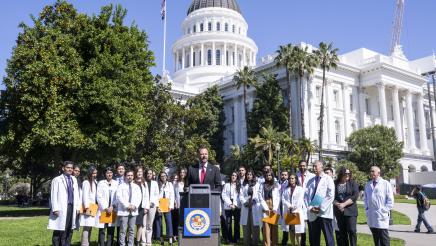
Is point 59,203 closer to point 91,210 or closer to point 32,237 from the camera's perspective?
point 91,210

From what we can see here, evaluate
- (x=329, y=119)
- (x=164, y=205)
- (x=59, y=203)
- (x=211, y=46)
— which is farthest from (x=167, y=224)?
(x=211, y=46)

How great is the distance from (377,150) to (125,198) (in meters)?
40.4

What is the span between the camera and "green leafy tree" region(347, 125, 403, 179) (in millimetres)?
45719

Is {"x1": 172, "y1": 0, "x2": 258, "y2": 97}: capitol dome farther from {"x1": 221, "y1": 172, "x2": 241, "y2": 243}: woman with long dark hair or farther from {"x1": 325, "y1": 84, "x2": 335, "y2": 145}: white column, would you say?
{"x1": 221, "y1": 172, "x2": 241, "y2": 243}: woman with long dark hair

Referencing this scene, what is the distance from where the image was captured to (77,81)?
75.4 feet

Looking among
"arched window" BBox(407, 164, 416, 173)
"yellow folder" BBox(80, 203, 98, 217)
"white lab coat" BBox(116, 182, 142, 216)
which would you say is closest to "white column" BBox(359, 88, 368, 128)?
"arched window" BBox(407, 164, 416, 173)

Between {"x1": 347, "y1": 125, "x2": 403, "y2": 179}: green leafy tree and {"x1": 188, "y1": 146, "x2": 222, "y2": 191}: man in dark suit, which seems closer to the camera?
{"x1": 188, "y1": 146, "x2": 222, "y2": 191}: man in dark suit

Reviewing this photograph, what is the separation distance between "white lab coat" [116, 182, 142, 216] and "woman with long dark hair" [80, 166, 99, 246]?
0.69 m

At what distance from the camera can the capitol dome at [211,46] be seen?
264 ft

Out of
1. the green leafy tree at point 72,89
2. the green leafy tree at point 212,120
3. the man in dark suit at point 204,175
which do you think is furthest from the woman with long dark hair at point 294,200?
the green leafy tree at point 212,120

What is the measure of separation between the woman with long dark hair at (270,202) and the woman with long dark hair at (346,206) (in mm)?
1486

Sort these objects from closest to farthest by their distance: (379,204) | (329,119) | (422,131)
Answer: (379,204), (329,119), (422,131)

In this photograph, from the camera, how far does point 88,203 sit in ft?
33.7

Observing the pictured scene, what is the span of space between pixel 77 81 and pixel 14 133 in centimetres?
468
